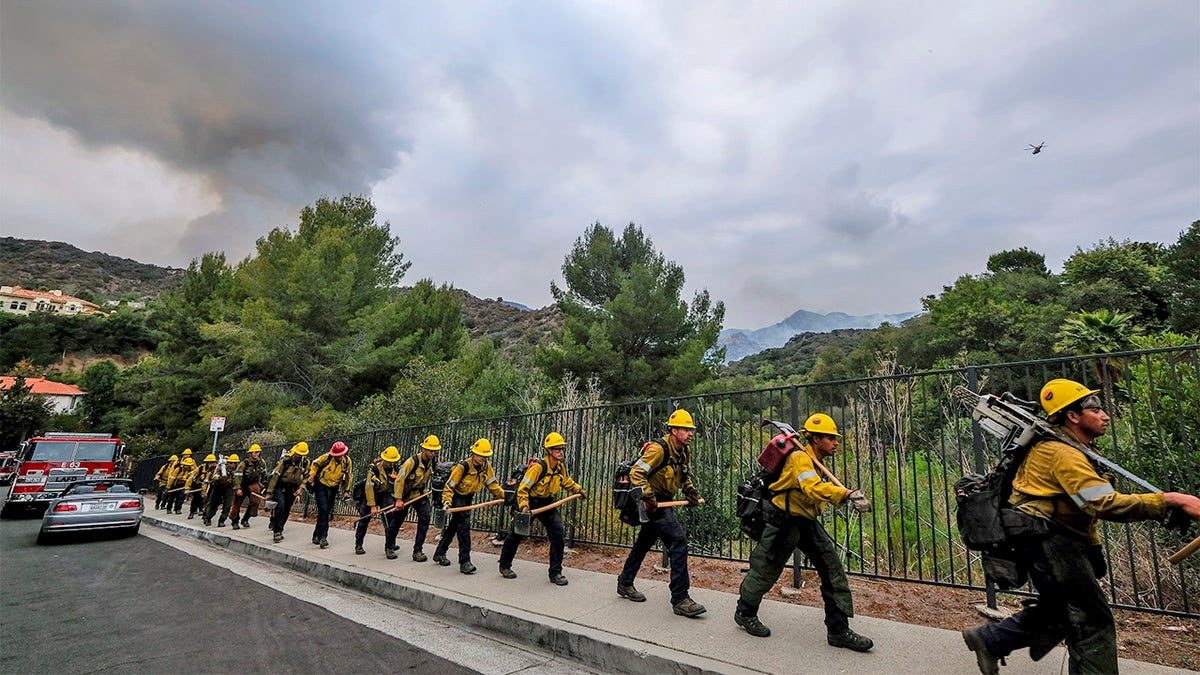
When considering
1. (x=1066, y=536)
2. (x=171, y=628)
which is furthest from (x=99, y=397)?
(x=1066, y=536)

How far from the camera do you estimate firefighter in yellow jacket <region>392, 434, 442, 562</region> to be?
8266mm

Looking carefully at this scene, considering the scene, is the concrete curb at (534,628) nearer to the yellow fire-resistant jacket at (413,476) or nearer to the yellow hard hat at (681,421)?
the yellow fire-resistant jacket at (413,476)

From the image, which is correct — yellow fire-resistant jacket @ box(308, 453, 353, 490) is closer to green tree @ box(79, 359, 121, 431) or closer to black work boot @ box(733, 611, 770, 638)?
black work boot @ box(733, 611, 770, 638)

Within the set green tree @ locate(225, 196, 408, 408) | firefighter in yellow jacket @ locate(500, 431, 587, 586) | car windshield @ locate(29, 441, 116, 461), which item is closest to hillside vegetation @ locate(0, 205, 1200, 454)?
green tree @ locate(225, 196, 408, 408)

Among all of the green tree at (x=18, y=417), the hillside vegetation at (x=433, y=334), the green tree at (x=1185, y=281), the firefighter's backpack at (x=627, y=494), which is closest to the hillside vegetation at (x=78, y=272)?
the green tree at (x=18, y=417)

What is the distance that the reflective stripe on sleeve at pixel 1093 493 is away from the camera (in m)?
2.64

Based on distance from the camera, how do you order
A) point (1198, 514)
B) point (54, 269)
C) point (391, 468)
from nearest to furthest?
point (1198, 514)
point (391, 468)
point (54, 269)

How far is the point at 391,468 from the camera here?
33.4 feet

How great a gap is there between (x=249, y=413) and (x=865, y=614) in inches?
886

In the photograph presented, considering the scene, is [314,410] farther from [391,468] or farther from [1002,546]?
[1002,546]

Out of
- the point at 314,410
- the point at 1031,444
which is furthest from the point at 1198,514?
the point at 314,410

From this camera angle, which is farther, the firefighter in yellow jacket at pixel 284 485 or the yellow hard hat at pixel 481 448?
the firefighter in yellow jacket at pixel 284 485

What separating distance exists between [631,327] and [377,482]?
13689mm

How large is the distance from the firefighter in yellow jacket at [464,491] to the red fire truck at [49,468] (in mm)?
17002
